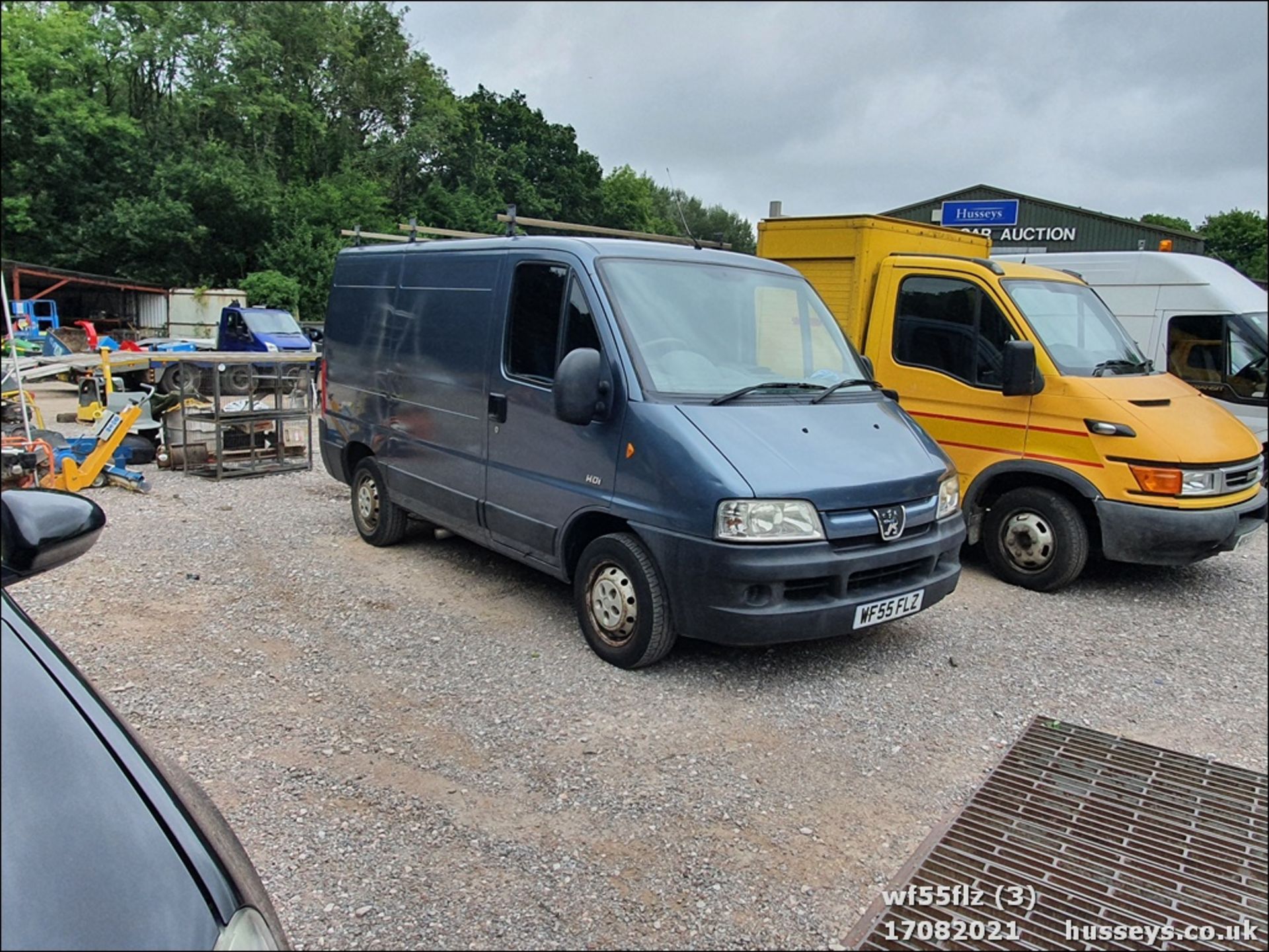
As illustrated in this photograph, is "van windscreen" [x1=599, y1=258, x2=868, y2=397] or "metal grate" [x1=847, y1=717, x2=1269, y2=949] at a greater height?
"van windscreen" [x1=599, y1=258, x2=868, y2=397]

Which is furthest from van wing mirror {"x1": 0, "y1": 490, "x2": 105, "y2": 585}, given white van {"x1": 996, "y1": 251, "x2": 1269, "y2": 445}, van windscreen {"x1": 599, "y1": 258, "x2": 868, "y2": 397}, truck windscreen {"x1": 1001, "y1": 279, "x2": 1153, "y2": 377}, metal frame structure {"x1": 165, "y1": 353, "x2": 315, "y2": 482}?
white van {"x1": 996, "y1": 251, "x2": 1269, "y2": 445}

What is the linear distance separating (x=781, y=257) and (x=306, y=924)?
6216 mm

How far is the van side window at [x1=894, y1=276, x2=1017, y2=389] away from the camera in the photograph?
6.43m

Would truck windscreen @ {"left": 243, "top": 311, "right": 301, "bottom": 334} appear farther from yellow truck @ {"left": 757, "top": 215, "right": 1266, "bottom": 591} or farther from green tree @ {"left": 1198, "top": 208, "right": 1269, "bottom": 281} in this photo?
green tree @ {"left": 1198, "top": 208, "right": 1269, "bottom": 281}

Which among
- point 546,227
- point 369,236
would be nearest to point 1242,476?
point 546,227

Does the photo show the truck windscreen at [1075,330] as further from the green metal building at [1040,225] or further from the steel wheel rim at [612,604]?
the steel wheel rim at [612,604]

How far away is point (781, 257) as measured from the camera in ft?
24.7

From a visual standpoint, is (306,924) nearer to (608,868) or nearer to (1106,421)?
(608,868)

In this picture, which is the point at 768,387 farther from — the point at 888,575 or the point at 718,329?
the point at 888,575

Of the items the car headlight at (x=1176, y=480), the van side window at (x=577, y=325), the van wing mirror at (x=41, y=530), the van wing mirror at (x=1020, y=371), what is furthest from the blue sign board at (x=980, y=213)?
the van wing mirror at (x=41, y=530)

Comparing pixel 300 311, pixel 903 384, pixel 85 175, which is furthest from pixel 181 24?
pixel 300 311

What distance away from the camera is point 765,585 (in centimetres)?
418

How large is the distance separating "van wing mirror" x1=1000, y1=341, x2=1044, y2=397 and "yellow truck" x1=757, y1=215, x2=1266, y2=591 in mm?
12

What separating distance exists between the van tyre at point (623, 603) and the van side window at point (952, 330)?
3.34 m
